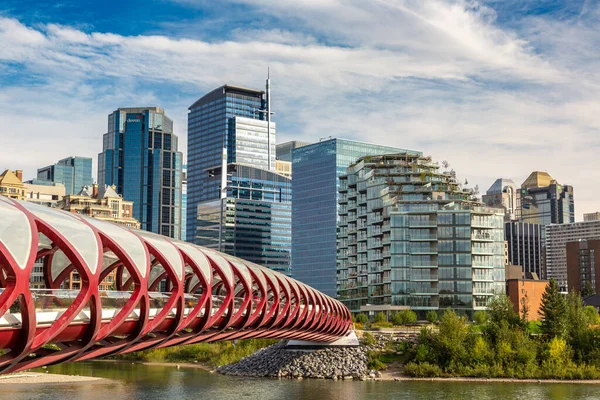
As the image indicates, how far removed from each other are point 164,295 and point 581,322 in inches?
2828

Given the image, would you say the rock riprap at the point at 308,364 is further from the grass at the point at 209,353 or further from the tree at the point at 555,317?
the tree at the point at 555,317

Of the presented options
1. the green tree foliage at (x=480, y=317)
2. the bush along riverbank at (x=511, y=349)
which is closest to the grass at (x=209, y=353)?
the bush along riverbank at (x=511, y=349)

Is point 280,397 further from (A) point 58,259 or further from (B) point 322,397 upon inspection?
(A) point 58,259

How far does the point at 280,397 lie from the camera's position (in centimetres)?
6588

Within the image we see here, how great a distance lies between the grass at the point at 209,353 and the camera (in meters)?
104

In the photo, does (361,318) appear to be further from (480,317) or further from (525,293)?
(525,293)

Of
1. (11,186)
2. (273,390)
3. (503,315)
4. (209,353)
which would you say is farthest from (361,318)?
(11,186)

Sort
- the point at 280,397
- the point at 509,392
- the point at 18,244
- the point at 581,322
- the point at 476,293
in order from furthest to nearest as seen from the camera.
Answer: the point at 476,293, the point at 581,322, the point at 509,392, the point at 280,397, the point at 18,244

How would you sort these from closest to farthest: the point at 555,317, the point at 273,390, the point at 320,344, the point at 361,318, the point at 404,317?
the point at 273,390 → the point at 320,344 → the point at 555,317 → the point at 404,317 → the point at 361,318

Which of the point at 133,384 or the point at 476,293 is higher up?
the point at 476,293

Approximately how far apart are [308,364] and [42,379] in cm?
2560

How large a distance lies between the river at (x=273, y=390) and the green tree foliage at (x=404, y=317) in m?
32.3

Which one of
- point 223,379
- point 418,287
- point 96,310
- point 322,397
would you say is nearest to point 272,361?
point 223,379

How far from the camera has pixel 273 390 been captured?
235ft
